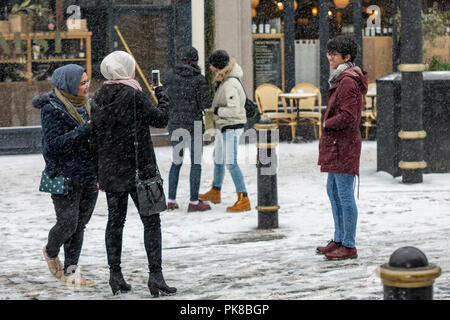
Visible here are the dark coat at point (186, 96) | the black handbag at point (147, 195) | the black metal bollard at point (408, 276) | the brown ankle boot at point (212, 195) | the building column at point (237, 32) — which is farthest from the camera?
the building column at point (237, 32)

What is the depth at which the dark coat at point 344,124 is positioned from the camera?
24.0ft

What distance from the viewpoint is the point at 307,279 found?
22.5 ft

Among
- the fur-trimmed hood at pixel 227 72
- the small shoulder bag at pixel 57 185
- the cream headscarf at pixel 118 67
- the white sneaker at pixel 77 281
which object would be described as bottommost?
the white sneaker at pixel 77 281

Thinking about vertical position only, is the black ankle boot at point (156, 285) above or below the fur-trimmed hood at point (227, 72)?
below

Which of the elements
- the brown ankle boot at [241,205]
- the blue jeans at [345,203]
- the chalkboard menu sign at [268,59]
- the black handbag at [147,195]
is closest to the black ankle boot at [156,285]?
the black handbag at [147,195]

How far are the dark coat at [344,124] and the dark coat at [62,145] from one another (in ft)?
6.52

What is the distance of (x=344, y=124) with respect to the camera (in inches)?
288

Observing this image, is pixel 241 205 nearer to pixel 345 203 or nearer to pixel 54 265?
pixel 345 203

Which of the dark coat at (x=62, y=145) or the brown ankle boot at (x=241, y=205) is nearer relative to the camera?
the dark coat at (x=62, y=145)

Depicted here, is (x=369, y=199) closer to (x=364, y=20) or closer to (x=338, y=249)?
(x=338, y=249)

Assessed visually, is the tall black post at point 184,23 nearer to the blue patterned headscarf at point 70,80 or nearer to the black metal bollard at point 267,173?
the black metal bollard at point 267,173

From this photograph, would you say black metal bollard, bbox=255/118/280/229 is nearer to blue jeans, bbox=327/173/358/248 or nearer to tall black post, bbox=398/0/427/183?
blue jeans, bbox=327/173/358/248
